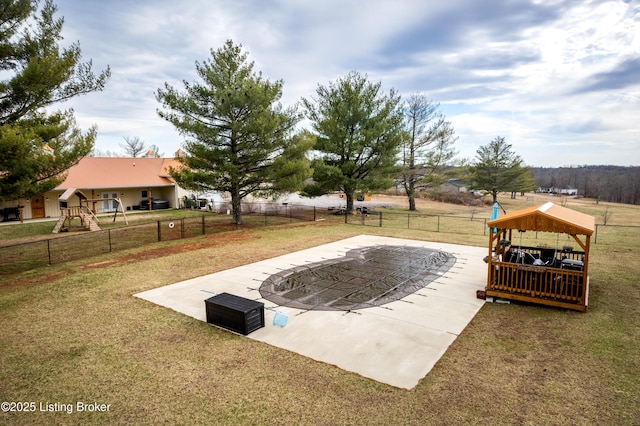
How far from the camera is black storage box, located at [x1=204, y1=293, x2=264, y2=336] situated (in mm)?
6473

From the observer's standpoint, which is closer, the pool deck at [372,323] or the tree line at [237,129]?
the pool deck at [372,323]

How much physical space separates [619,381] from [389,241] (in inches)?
433

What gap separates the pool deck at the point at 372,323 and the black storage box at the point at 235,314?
7.9 inches

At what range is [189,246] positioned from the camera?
48.2 ft

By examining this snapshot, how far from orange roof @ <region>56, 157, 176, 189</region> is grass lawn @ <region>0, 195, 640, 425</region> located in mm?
19746

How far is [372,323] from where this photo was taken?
6953 millimetres

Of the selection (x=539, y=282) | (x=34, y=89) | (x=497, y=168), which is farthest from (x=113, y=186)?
(x=497, y=168)

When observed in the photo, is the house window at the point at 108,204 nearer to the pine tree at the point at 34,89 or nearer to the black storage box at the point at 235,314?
the pine tree at the point at 34,89

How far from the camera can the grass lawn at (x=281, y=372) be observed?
14.0 ft

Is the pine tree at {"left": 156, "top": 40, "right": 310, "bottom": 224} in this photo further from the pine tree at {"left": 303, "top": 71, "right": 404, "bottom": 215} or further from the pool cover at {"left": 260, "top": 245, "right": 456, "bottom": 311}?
the pool cover at {"left": 260, "top": 245, "right": 456, "bottom": 311}

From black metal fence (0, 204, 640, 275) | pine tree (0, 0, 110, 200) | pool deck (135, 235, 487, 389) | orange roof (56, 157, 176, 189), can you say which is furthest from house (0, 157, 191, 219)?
pool deck (135, 235, 487, 389)

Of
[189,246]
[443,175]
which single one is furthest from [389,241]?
[443,175]

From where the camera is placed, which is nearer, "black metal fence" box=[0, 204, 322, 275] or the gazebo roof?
the gazebo roof

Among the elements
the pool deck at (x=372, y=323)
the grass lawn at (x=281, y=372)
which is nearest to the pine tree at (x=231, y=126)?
the pool deck at (x=372, y=323)
